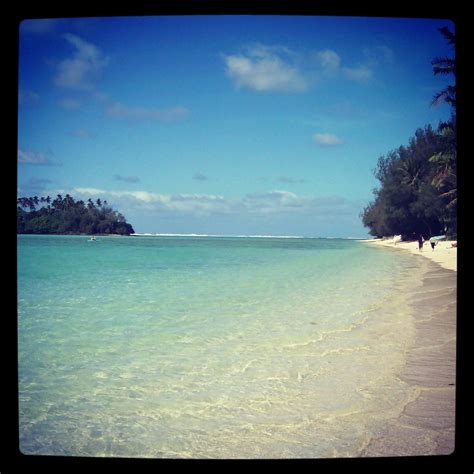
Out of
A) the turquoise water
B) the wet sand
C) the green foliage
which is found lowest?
the turquoise water

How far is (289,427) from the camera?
2.27 meters

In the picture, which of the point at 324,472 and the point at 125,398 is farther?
the point at 125,398

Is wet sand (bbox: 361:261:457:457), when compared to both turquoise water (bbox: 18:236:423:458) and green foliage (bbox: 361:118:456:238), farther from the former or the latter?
green foliage (bbox: 361:118:456:238)

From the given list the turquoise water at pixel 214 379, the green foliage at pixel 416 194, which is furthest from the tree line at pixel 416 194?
the turquoise water at pixel 214 379

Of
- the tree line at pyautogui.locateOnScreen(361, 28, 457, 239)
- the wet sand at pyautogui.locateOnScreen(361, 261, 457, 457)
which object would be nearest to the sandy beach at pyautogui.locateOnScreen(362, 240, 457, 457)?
the wet sand at pyautogui.locateOnScreen(361, 261, 457, 457)

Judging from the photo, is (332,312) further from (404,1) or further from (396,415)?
(404,1)

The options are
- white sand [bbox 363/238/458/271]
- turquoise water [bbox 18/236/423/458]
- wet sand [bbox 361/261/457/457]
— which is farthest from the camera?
white sand [bbox 363/238/458/271]

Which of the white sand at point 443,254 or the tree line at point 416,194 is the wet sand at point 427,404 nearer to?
the white sand at point 443,254

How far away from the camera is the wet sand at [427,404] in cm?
193

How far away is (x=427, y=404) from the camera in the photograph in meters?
2.37

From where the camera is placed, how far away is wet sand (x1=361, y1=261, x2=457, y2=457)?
6.32 feet

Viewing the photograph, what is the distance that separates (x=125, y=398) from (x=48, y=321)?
5.01m

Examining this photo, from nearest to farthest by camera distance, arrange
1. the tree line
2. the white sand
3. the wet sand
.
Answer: the wet sand < the white sand < the tree line
